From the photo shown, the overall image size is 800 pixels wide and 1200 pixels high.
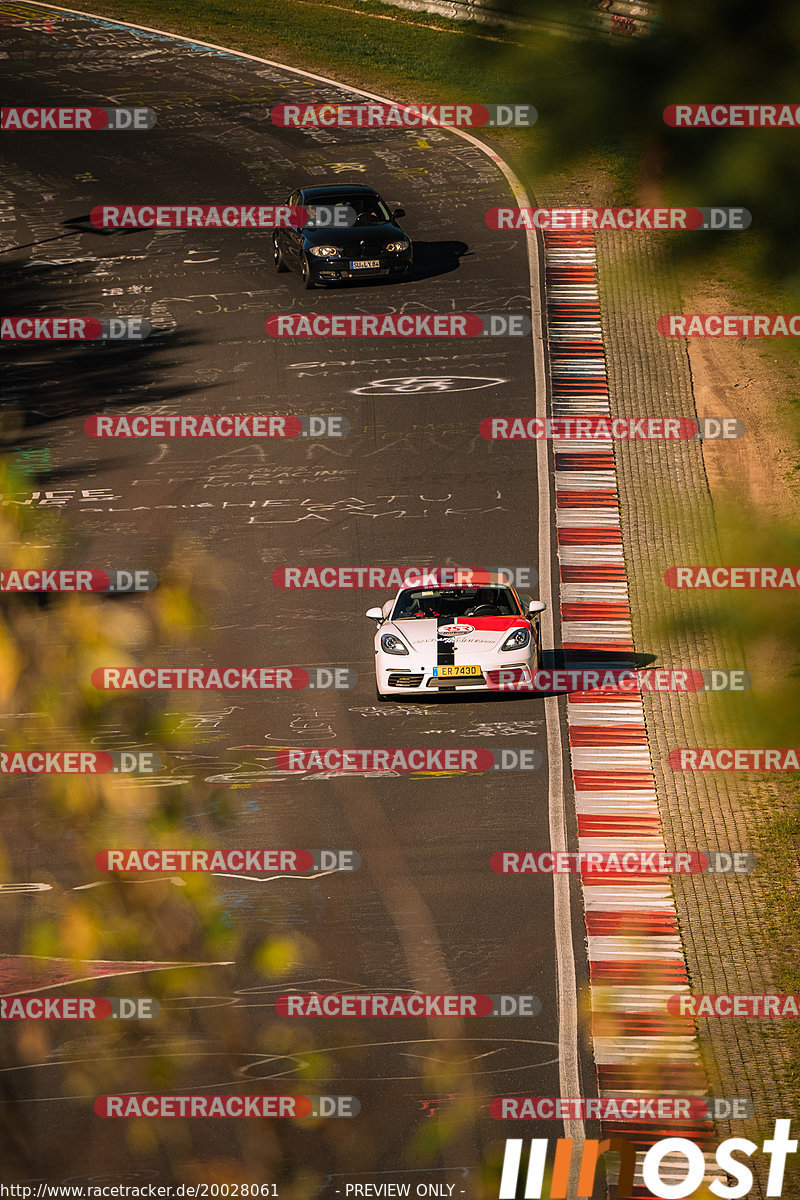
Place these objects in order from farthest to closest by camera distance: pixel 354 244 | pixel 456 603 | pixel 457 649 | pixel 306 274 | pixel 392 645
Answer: pixel 306 274 → pixel 354 244 → pixel 456 603 → pixel 392 645 → pixel 457 649

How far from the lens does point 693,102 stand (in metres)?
2.27

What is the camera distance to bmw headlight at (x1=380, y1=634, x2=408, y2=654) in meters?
17.0

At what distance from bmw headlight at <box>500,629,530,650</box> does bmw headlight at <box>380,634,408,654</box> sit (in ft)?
3.72

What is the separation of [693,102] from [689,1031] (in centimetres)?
1078

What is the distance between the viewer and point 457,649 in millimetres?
16797

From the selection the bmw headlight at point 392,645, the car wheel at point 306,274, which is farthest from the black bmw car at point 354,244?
the bmw headlight at point 392,645

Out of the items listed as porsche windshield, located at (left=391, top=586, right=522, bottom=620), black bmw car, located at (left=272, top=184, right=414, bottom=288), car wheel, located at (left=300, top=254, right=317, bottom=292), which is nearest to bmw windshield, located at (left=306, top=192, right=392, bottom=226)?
black bmw car, located at (left=272, top=184, right=414, bottom=288)

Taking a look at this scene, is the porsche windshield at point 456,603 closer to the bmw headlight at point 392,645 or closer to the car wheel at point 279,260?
the bmw headlight at point 392,645

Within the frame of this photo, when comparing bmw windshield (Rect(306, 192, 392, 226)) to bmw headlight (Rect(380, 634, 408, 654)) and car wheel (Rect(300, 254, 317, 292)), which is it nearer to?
car wheel (Rect(300, 254, 317, 292))

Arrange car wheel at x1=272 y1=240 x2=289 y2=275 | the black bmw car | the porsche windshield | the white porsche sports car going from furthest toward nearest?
car wheel at x1=272 y1=240 x2=289 y2=275 < the black bmw car < the porsche windshield < the white porsche sports car

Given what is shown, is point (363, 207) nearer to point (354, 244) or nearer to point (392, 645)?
point (354, 244)

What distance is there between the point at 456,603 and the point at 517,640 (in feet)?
3.45

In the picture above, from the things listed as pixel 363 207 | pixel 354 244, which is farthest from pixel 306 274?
pixel 363 207

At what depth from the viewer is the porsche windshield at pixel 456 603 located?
57.0 feet
